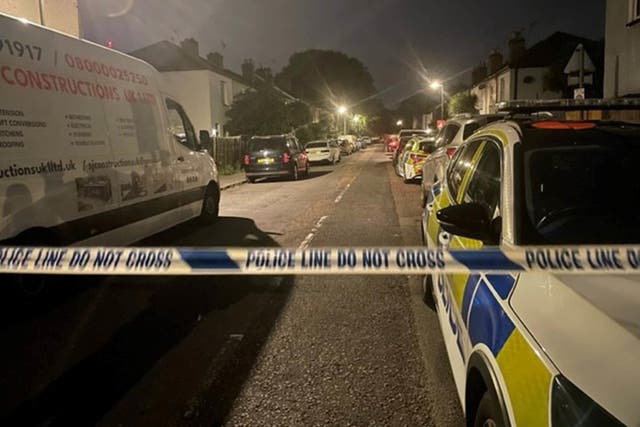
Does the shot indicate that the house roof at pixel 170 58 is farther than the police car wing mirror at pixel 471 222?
Yes

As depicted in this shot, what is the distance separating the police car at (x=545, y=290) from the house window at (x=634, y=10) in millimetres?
8566

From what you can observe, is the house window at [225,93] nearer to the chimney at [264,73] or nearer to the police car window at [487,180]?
the chimney at [264,73]

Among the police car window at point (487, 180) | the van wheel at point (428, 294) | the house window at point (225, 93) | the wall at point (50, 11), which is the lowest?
the van wheel at point (428, 294)

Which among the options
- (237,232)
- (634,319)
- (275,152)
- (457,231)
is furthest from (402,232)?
(275,152)

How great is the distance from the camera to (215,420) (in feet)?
10.2

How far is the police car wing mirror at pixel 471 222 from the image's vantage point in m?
2.67

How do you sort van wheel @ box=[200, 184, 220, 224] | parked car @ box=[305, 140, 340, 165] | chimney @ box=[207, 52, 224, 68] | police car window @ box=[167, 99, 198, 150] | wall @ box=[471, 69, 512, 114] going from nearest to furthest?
police car window @ box=[167, 99, 198, 150] < van wheel @ box=[200, 184, 220, 224] < parked car @ box=[305, 140, 340, 165] < wall @ box=[471, 69, 512, 114] < chimney @ box=[207, 52, 224, 68]

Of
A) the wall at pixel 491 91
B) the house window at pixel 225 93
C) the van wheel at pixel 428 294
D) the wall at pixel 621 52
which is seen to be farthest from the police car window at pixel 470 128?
the house window at pixel 225 93

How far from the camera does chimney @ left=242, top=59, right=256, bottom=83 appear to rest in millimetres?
45281

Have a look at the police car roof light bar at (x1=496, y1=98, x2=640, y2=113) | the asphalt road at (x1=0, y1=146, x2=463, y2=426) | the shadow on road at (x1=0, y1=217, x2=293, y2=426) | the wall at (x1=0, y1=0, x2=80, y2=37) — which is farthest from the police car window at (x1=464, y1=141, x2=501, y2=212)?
the wall at (x1=0, y1=0, x2=80, y2=37)

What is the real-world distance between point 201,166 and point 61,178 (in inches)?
154

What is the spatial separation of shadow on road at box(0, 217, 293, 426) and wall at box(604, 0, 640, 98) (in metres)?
8.98

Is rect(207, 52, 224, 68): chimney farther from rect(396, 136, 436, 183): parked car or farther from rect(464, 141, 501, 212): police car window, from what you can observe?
rect(464, 141, 501, 212): police car window

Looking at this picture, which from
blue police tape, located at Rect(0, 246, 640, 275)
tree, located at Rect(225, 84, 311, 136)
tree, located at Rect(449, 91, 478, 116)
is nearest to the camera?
blue police tape, located at Rect(0, 246, 640, 275)
